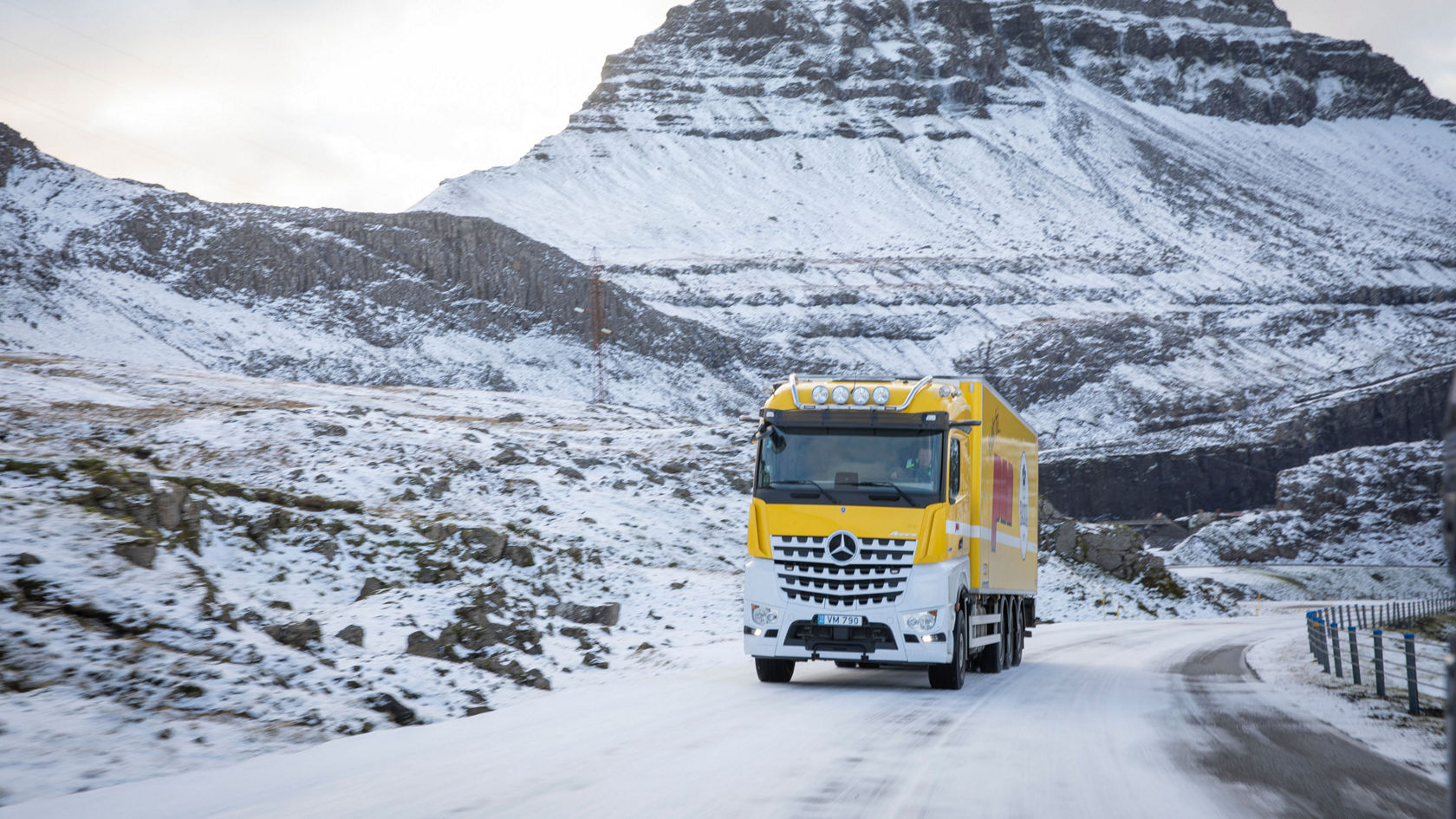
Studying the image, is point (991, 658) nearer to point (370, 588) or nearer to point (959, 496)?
point (959, 496)

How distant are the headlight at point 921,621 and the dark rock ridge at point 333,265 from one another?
87.3 meters

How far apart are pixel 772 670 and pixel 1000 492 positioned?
445cm

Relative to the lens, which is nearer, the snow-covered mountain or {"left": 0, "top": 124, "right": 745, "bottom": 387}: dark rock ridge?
{"left": 0, "top": 124, "right": 745, "bottom": 387}: dark rock ridge

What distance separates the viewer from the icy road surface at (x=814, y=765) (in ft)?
22.9

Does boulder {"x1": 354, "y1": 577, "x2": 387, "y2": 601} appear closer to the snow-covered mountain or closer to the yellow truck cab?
the yellow truck cab

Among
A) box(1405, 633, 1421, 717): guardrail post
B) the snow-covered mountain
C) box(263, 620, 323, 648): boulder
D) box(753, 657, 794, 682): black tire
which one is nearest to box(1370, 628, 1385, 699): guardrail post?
box(1405, 633, 1421, 717): guardrail post

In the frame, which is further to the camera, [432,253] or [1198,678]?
[432,253]

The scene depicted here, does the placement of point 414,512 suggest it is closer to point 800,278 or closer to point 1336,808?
point 1336,808

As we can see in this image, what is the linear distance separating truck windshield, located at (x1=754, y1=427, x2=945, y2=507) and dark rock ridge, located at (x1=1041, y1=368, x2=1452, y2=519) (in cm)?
10104

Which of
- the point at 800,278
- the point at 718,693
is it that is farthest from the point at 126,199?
the point at 718,693

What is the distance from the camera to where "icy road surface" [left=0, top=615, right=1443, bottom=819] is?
275 inches

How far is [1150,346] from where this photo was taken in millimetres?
138500

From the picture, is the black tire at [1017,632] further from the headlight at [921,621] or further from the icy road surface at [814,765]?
the headlight at [921,621]

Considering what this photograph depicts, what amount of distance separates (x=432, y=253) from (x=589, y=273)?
16.6 meters
